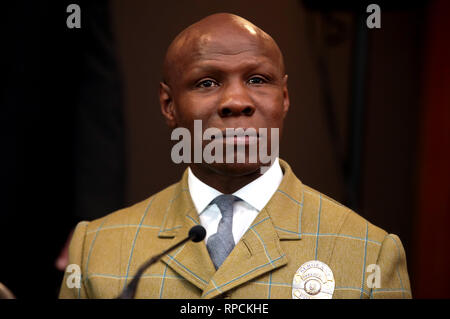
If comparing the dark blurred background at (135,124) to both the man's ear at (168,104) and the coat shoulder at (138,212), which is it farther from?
the man's ear at (168,104)

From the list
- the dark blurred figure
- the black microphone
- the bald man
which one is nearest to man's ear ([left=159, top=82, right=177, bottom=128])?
the bald man

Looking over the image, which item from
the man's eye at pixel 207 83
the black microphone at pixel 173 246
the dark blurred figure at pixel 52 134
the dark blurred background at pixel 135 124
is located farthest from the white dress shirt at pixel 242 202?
the dark blurred figure at pixel 52 134

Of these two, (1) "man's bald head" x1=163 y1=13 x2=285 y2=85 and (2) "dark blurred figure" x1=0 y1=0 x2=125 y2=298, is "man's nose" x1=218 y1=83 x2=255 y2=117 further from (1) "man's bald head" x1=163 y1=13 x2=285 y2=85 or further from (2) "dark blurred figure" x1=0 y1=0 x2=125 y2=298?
(2) "dark blurred figure" x1=0 y1=0 x2=125 y2=298

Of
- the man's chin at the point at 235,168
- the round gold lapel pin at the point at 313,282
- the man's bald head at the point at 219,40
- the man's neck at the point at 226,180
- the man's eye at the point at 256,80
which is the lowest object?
the round gold lapel pin at the point at 313,282

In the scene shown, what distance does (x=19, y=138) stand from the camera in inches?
85.7

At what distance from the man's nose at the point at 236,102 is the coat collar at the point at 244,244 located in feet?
0.75

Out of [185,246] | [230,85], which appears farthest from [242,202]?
[230,85]

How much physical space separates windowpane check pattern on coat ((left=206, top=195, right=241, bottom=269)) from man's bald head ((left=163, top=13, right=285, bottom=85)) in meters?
0.29

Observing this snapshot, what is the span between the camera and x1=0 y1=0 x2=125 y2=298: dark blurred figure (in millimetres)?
2158

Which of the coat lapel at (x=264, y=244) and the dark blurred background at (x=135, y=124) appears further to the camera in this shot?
the dark blurred background at (x=135, y=124)

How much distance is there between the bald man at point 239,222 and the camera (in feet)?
4.90

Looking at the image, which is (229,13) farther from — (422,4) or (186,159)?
(422,4)

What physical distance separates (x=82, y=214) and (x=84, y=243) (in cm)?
53

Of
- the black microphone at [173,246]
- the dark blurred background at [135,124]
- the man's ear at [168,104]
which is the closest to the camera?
the black microphone at [173,246]
